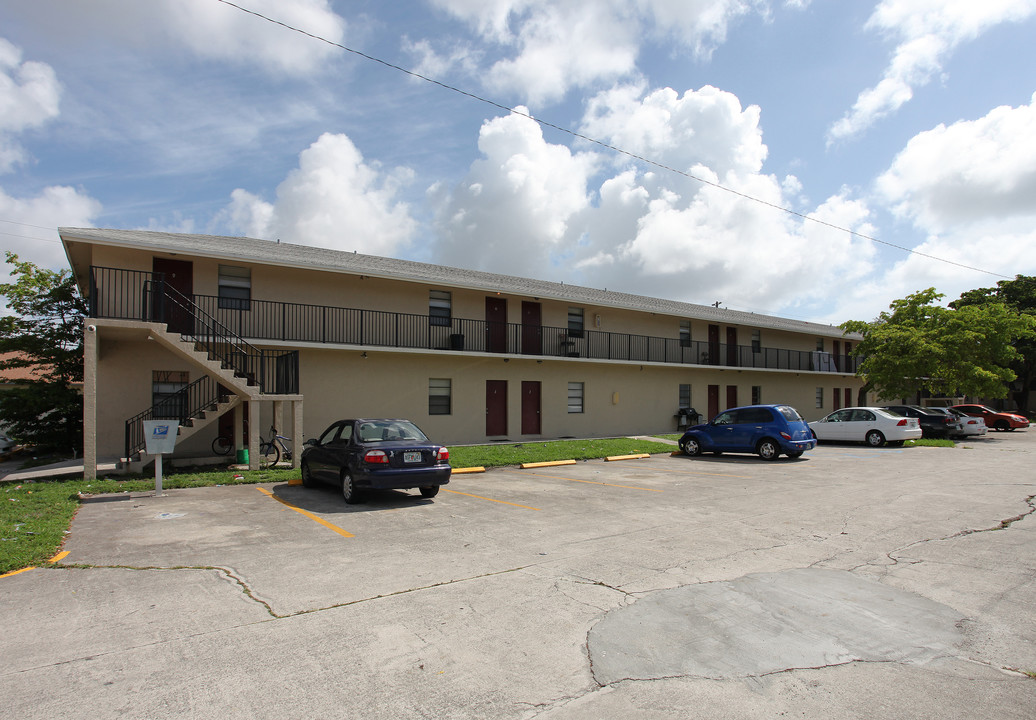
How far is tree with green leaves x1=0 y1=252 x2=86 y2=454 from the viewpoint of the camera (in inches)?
722

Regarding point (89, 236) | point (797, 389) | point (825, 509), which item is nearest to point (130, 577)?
point (825, 509)

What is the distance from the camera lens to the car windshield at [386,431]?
10094 millimetres

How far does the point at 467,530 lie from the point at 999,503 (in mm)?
8544

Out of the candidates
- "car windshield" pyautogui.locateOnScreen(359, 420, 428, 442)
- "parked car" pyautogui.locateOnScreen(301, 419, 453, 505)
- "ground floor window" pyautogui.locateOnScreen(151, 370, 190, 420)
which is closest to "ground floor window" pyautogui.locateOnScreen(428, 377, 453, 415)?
"ground floor window" pyautogui.locateOnScreen(151, 370, 190, 420)

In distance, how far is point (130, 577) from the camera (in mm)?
5633

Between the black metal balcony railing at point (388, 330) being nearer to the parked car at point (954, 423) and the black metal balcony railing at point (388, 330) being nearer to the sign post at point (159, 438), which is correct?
the sign post at point (159, 438)

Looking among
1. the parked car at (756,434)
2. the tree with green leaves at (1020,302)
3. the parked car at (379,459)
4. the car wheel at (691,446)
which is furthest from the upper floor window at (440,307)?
the tree with green leaves at (1020,302)

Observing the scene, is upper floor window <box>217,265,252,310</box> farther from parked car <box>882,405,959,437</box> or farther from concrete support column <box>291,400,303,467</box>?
parked car <box>882,405,959,437</box>

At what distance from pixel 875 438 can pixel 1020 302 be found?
37.1m

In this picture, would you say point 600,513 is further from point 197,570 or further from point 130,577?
point 130,577

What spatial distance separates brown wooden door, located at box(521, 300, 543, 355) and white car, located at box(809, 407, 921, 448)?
10.8m

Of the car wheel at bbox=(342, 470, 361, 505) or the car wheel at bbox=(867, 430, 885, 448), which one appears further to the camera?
the car wheel at bbox=(867, 430, 885, 448)

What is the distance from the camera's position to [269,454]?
16078 millimetres

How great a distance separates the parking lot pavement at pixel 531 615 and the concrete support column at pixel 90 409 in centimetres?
406
